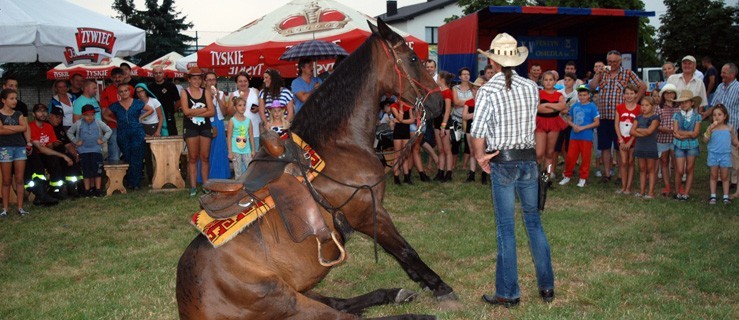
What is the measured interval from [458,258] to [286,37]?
7167mm

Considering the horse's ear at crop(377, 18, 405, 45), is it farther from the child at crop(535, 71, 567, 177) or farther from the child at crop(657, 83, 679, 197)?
the child at crop(657, 83, 679, 197)

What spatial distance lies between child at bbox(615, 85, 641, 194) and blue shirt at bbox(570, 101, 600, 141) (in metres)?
0.51

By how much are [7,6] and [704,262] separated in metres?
9.47

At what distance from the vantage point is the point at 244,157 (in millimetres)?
9805

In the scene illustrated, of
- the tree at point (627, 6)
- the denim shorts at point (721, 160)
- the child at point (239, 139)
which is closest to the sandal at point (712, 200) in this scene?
the denim shorts at point (721, 160)

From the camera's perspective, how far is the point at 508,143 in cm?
478

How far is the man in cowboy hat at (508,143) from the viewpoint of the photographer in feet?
15.6

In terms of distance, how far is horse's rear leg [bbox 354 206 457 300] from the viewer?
4.48 m

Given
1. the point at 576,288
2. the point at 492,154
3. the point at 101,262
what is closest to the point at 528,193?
the point at 492,154

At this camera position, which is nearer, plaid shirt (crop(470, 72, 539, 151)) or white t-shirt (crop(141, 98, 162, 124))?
plaid shirt (crop(470, 72, 539, 151))

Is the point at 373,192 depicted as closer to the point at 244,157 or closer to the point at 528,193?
the point at 528,193

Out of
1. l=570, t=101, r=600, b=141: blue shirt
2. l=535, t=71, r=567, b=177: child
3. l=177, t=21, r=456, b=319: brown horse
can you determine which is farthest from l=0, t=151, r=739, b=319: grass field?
l=570, t=101, r=600, b=141: blue shirt

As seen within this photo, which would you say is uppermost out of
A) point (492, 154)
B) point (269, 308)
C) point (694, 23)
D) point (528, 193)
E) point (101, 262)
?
point (694, 23)

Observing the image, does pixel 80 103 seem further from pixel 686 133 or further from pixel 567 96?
pixel 686 133
